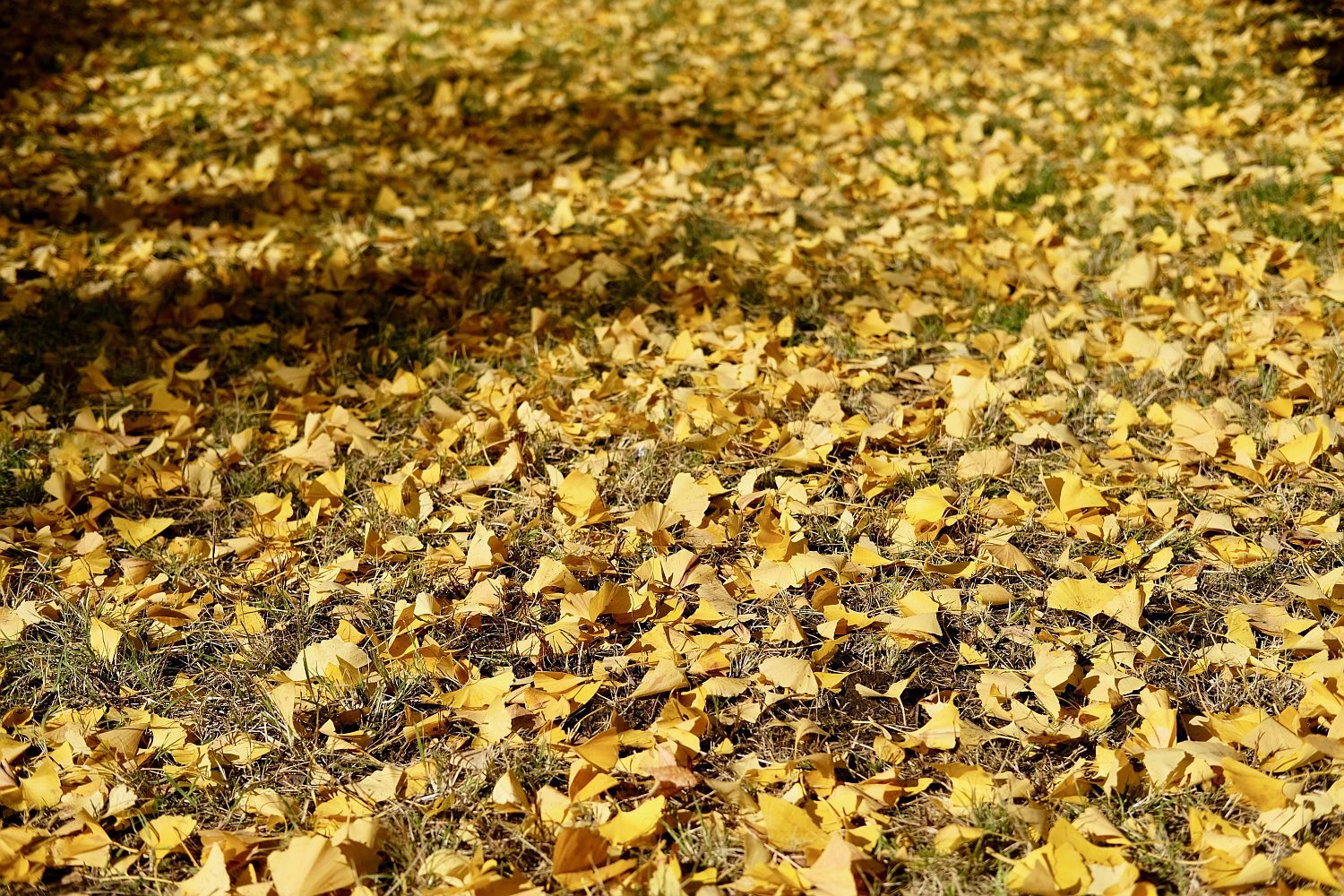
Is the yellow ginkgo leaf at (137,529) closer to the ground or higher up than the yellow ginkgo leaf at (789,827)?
higher up

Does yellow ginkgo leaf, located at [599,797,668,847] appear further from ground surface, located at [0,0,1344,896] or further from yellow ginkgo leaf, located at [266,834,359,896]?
yellow ginkgo leaf, located at [266,834,359,896]

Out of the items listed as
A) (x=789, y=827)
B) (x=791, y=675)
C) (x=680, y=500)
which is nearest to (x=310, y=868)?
(x=789, y=827)

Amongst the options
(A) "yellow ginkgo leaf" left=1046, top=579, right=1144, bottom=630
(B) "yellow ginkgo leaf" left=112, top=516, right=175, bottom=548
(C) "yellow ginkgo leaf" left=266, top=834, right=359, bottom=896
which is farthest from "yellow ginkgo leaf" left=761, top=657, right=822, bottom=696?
(B) "yellow ginkgo leaf" left=112, top=516, right=175, bottom=548

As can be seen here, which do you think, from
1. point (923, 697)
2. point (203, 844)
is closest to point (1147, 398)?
point (923, 697)

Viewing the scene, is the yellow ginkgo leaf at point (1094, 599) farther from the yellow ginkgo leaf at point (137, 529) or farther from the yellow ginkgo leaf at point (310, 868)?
the yellow ginkgo leaf at point (137, 529)

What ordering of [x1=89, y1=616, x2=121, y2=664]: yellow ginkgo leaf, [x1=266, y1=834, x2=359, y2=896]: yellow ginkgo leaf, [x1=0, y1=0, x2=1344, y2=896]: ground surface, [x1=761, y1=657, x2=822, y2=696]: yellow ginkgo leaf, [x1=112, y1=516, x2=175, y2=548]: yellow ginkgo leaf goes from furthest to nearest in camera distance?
[x1=112, y1=516, x2=175, y2=548]: yellow ginkgo leaf, [x1=89, y1=616, x2=121, y2=664]: yellow ginkgo leaf, [x1=761, y1=657, x2=822, y2=696]: yellow ginkgo leaf, [x1=0, y1=0, x2=1344, y2=896]: ground surface, [x1=266, y1=834, x2=359, y2=896]: yellow ginkgo leaf

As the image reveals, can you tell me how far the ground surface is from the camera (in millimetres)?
1468

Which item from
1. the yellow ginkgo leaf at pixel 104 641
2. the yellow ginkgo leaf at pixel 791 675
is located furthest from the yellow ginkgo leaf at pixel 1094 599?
the yellow ginkgo leaf at pixel 104 641

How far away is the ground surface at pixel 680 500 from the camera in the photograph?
1.47 meters

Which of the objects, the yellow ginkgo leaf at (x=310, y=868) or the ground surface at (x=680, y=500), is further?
the ground surface at (x=680, y=500)

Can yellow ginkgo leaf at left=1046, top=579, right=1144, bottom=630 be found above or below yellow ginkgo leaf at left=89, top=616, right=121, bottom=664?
below

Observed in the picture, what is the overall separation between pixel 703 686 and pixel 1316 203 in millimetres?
2675

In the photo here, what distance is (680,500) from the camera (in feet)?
6.77

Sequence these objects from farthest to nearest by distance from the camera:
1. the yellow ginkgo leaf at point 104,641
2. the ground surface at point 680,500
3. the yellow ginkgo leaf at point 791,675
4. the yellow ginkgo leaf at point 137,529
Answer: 1. the yellow ginkgo leaf at point 137,529
2. the yellow ginkgo leaf at point 104,641
3. the yellow ginkgo leaf at point 791,675
4. the ground surface at point 680,500
